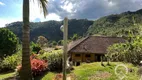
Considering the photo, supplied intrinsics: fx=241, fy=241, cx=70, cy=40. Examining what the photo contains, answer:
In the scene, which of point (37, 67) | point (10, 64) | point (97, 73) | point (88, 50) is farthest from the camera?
point (88, 50)

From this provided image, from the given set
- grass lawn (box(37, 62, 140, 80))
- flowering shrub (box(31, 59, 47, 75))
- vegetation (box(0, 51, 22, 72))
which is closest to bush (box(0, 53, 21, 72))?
vegetation (box(0, 51, 22, 72))

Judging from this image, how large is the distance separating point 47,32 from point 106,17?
54.7 meters

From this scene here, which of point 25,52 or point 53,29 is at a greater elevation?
point 53,29

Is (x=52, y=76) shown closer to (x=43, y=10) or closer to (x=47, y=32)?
(x=43, y=10)

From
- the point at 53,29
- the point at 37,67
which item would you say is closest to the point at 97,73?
the point at 37,67

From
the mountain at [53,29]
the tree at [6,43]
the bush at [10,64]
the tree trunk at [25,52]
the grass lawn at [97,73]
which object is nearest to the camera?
the tree trunk at [25,52]

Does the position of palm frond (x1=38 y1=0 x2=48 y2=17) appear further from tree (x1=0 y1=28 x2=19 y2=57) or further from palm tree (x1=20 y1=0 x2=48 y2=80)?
tree (x1=0 y1=28 x2=19 y2=57)

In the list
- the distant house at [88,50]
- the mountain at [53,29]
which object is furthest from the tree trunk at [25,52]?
the mountain at [53,29]

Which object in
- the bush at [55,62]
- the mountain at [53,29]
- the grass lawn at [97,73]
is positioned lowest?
the grass lawn at [97,73]

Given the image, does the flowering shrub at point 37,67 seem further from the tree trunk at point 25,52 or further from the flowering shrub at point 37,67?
the tree trunk at point 25,52

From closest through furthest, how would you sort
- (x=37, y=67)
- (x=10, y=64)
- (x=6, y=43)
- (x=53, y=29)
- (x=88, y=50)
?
(x=37, y=67)
(x=10, y=64)
(x=88, y=50)
(x=6, y=43)
(x=53, y=29)

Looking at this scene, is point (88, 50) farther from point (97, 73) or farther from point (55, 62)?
point (97, 73)

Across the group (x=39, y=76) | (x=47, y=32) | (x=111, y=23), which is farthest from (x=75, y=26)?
(x=39, y=76)

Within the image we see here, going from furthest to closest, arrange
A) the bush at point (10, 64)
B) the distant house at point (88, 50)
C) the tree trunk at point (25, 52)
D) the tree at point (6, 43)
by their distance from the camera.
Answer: the tree at point (6, 43), the distant house at point (88, 50), the bush at point (10, 64), the tree trunk at point (25, 52)
